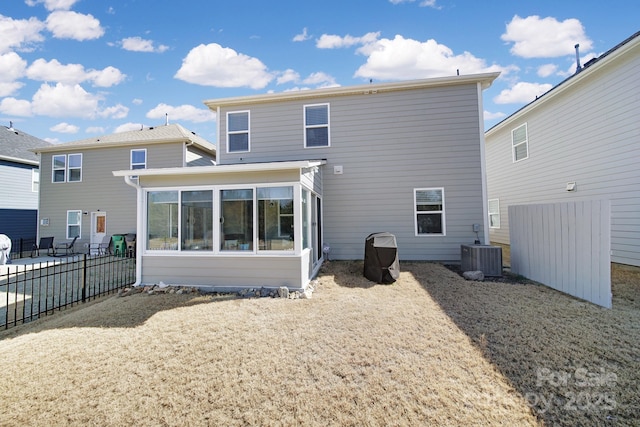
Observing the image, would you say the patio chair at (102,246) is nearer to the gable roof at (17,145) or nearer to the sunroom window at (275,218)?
the gable roof at (17,145)

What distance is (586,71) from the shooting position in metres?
7.49

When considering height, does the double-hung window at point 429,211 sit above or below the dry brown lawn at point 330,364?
above

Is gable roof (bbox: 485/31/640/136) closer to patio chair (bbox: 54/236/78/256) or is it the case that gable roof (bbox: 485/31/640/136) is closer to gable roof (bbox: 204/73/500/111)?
gable roof (bbox: 204/73/500/111)

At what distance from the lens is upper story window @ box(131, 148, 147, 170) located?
1209 cm

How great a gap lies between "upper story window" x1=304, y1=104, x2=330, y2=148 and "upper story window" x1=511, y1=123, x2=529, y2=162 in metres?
8.27

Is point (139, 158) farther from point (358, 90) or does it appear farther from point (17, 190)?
point (358, 90)

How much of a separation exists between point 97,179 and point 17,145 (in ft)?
24.0

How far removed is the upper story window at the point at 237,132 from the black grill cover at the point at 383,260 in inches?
224

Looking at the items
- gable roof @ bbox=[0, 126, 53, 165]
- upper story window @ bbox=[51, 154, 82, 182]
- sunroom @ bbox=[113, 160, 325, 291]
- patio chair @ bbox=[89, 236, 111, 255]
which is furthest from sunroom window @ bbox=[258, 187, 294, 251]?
gable roof @ bbox=[0, 126, 53, 165]

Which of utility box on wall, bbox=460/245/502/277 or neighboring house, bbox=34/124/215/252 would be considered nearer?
utility box on wall, bbox=460/245/502/277

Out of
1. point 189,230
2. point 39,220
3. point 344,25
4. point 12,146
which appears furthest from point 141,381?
point 12,146

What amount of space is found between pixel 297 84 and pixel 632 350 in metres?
9.93

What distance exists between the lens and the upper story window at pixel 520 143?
10.7 meters

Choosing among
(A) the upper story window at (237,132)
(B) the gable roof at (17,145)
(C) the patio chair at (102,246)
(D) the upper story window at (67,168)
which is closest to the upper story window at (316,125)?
(A) the upper story window at (237,132)
